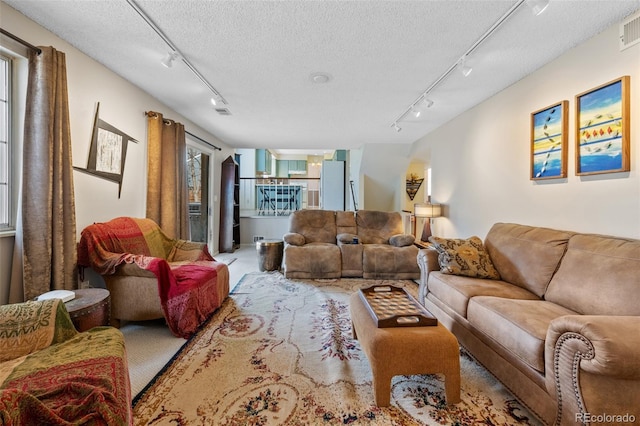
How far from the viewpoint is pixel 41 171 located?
79.0 inches

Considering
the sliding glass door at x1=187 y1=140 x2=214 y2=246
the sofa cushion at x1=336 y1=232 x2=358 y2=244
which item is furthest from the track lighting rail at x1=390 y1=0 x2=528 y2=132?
the sliding glass door at x1=187 y1=140 x2=214 y2=246

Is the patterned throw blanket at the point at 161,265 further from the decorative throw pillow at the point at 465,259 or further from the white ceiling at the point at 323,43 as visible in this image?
the decorative throw pillow at the point at 465,259

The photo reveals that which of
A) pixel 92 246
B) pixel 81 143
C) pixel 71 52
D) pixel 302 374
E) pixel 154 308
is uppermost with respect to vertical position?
pixel 71 52

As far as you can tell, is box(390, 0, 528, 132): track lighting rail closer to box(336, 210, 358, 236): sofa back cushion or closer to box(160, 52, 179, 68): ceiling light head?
box(336, 210, 358, 236): sofa back cushion

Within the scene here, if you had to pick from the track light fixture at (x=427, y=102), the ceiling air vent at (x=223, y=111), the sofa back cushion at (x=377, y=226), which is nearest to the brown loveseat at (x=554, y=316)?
the track light fixture at (x=427, y=102)

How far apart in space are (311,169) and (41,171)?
31.2 feet

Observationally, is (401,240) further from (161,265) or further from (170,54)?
(170,54)

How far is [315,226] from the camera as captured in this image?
468 cm

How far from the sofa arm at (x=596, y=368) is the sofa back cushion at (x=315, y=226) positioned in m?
3.48

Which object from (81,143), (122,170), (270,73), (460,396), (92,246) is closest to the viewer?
(460,396)

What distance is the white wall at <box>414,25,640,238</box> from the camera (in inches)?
77.0

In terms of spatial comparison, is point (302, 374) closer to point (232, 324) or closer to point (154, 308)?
point (232, 324)

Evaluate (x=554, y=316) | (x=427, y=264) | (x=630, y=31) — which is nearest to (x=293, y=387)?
(x=554, y=316)

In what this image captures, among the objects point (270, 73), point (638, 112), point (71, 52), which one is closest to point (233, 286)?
point (270, 73)
